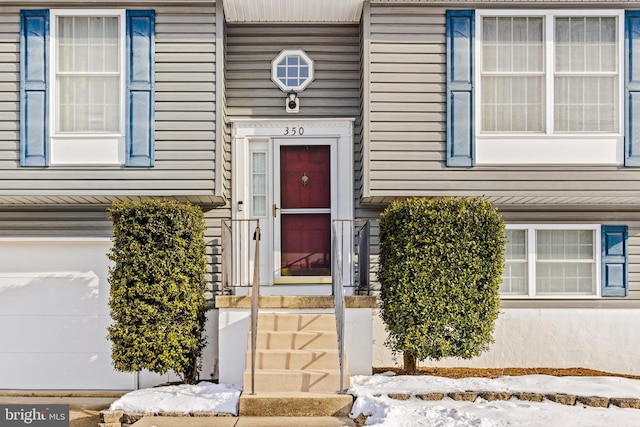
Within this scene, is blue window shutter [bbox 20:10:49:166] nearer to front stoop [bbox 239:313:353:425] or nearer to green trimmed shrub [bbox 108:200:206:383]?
green trimmed shrub [bbox 108:200:206:383]

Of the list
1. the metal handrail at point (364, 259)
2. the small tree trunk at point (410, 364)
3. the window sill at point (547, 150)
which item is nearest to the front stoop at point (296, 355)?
the metal handrail at point (364, 259)

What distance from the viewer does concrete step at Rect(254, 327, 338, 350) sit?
22.8 feet

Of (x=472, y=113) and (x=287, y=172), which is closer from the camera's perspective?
(x=472, y=113)

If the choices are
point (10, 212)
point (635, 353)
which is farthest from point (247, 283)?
point (635, 353)

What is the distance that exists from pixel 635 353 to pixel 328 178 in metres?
4.42

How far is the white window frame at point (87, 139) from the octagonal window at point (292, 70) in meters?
1.89

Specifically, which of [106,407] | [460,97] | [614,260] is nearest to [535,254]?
[614,260]

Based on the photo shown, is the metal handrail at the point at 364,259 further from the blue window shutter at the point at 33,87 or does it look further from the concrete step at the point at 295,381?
the blue window shutter at the point at 33,87

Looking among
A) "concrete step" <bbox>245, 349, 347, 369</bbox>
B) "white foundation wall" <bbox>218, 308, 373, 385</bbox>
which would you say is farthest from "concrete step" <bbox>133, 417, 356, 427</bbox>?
"white foundation wall" <bbox>218, 308, 373, 385</bbox>

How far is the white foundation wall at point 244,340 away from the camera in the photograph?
7262mm

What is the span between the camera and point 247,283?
8352 millimetres

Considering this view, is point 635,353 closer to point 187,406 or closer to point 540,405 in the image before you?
point 540,405

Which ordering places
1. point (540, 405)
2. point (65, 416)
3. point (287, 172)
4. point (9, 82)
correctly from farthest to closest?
point (287, 172) → point (9, 82) → point (65, 416) → point (540, 405)

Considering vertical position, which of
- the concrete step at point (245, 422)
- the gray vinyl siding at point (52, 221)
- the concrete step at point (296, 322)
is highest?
the gray vinyl siding at point (52, 221)
